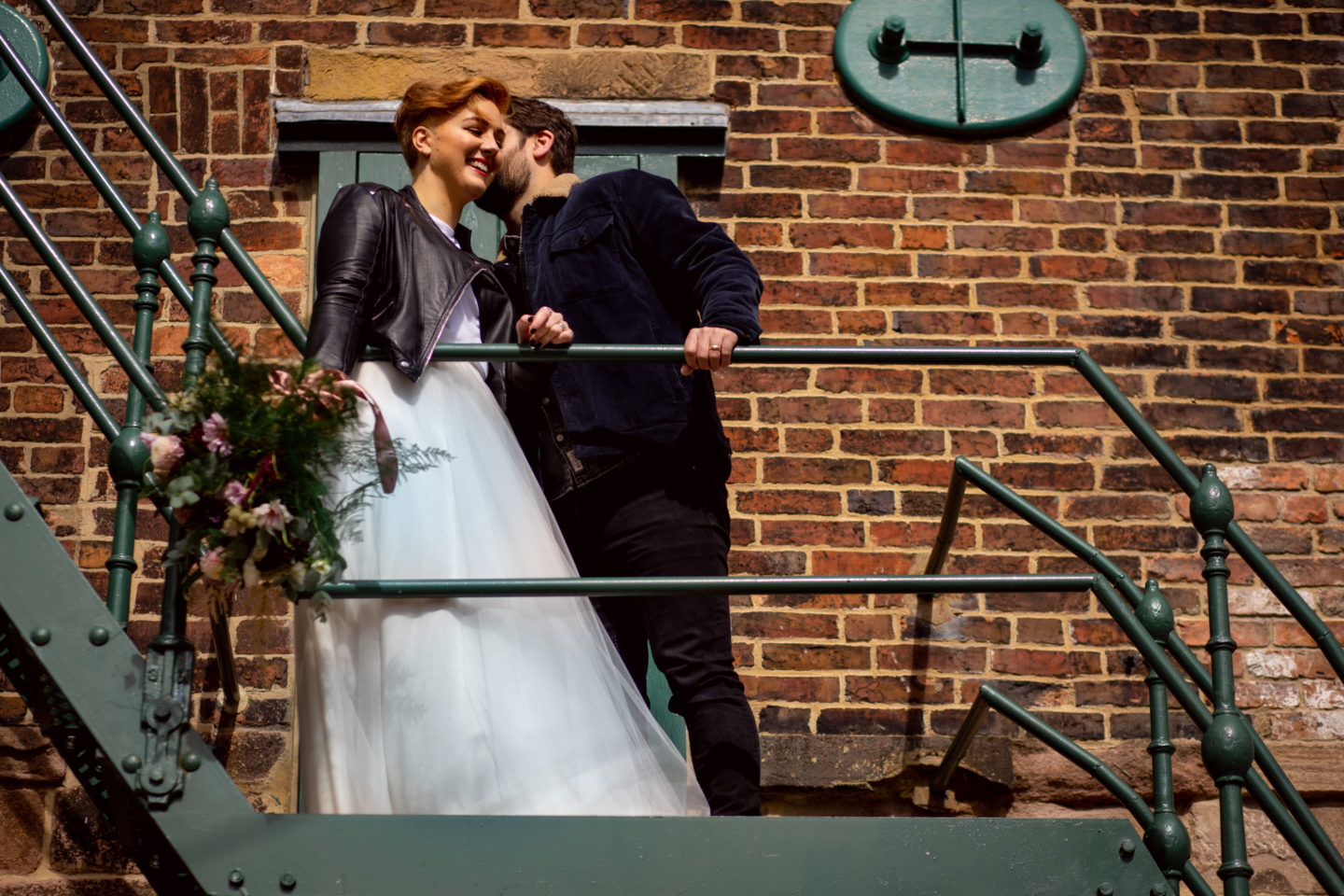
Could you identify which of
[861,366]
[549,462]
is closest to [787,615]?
[861,366]

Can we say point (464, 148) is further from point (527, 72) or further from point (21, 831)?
point (21, 831)

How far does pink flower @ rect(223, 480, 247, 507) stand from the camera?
103 inches

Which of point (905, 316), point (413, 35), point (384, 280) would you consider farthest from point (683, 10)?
point (384, 280)

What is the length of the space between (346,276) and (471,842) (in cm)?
114

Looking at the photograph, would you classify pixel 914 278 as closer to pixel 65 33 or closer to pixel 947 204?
pixel 947 204

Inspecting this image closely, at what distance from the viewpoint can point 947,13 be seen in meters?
5.18

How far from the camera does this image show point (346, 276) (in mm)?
3102

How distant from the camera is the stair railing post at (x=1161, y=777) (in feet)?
9.00

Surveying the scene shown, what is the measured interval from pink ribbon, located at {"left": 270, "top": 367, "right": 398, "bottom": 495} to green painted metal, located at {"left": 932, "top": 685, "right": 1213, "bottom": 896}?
1.47 m

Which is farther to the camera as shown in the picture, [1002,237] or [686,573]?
[1002,237]

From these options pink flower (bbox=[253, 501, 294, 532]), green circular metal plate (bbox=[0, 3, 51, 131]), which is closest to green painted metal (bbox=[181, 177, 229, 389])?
pink flower (bbox=[253, 501, 294, 532])

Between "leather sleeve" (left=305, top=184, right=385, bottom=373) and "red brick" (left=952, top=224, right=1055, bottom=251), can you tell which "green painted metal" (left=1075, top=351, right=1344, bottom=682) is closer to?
"leather sleeve" (left=305, top=184, right=385, bottom=373)

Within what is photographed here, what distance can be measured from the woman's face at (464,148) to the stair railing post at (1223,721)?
5.43 feet

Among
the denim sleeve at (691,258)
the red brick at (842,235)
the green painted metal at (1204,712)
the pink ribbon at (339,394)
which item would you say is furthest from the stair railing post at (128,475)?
the red brick at (842,235)
